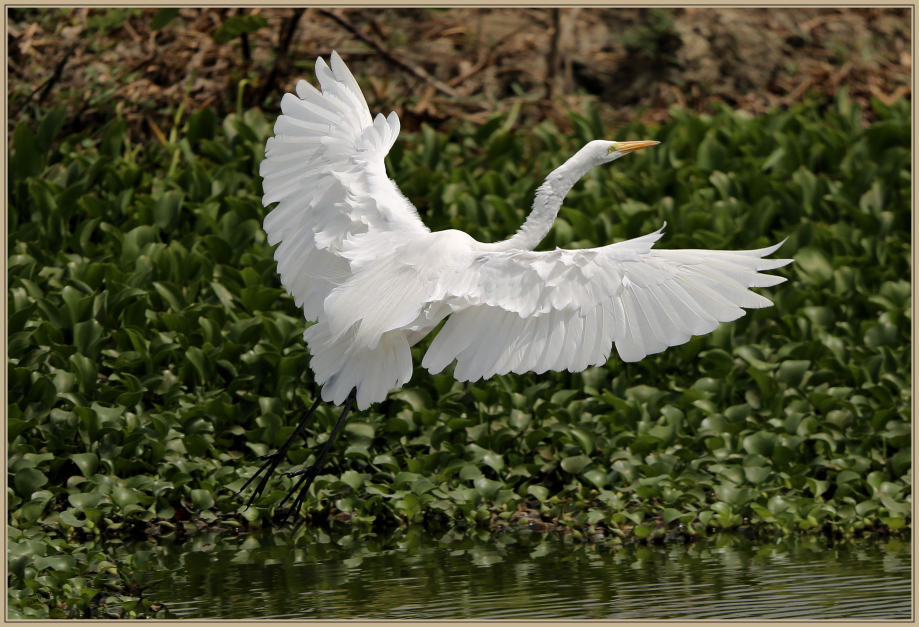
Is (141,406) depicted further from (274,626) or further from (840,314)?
(840,314)

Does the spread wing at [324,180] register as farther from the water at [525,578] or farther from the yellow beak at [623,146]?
the water at [525,578]

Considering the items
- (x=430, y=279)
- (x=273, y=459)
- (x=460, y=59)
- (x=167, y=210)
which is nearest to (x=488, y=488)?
(x=273, y=459)

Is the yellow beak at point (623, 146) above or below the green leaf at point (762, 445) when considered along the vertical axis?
above

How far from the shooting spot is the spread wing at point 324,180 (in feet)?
14.4

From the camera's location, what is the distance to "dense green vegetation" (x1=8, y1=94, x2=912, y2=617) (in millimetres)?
4770

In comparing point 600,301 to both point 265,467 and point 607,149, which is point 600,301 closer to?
point 607,149

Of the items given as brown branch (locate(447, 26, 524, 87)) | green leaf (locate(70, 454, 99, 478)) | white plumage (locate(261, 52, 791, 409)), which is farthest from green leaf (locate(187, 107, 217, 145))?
green leaf (locate(70, 454, 99, 478))

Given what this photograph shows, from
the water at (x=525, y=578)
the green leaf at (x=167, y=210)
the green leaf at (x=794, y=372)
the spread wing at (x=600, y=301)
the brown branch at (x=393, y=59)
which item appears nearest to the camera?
the spread wing at (x=600, y=301)

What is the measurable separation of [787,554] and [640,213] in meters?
2.59

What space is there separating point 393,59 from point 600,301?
5.32 meters

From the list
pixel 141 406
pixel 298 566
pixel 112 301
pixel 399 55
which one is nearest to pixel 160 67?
pixel 399 55

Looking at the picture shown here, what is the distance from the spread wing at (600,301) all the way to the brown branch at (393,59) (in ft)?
16.2

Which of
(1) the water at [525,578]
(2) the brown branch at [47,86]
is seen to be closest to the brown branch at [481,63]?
(2) the brown branch at [47,86]

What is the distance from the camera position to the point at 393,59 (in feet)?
27.8
